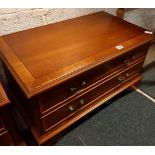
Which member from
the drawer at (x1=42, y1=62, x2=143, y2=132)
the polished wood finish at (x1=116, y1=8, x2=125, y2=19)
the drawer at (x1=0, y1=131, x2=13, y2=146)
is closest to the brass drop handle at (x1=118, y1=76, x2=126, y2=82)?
the drawer at (x1=42, y1=62, x2=143, y2=132)

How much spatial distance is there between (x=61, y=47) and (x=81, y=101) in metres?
0.34

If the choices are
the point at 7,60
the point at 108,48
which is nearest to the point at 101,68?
the point at 108,48

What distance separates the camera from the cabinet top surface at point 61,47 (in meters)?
0.87

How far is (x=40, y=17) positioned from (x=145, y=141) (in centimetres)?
105

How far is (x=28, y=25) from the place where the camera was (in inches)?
48.3

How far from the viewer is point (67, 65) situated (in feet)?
3.08

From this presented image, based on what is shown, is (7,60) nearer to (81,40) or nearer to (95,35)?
(81,40)

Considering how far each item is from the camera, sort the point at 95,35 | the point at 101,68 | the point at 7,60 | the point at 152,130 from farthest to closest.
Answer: the point at 152,130 → the point at 95,35 → the point at 101,68 → the point at 7,60

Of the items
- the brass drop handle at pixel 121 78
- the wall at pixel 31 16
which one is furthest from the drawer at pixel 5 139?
the brass drop handle at pixel 121 78


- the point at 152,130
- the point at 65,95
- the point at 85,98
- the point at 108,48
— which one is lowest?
the point at 152,130

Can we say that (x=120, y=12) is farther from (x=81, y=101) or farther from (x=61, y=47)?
(x=81, y=101)

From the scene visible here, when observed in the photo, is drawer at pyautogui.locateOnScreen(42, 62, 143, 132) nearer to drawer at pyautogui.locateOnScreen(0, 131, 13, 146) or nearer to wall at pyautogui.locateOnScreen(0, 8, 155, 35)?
drawer at pyautogui.locateOnScreen(0, 131, 13, 146)

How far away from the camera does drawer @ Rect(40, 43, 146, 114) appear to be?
920 mm

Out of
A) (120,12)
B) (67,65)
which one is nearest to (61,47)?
(67,65)
